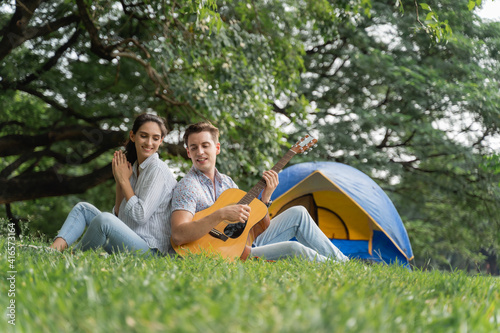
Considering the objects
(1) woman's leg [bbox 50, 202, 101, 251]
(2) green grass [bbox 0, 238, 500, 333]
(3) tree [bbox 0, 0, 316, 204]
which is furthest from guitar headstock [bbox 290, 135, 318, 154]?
(2) green grass [bbox 0, 238, 500, 333]

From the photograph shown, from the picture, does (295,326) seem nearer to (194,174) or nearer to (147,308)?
(147,308)

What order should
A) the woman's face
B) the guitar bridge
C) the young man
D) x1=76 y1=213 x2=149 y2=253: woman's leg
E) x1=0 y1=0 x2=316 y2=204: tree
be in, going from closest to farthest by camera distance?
1. x1=76 y1=213 x2=149 y2=253: woman's leg
2. the young man
3. the guitar bridge
4. the woman's face
5. x1=0 y1=0 x2=316 y2=204: tree

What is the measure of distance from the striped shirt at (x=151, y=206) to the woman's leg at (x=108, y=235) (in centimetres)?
15

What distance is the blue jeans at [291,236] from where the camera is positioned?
3.14 meters

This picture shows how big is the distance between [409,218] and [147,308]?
11147mm

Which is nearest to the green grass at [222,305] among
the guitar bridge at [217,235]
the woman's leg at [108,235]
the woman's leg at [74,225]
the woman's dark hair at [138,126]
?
the woman's leg at [108,235]

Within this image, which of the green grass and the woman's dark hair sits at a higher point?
the woman's dark hair

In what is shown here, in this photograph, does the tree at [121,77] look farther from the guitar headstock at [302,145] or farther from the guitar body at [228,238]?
the guitar body at [228,238]

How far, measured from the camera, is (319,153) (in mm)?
8797

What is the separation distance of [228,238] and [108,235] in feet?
2.46

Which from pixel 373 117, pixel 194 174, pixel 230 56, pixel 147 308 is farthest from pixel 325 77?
pixel 147 308

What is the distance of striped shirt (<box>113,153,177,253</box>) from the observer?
9.71 feet

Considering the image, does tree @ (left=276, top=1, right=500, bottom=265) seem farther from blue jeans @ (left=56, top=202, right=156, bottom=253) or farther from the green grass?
the green grass

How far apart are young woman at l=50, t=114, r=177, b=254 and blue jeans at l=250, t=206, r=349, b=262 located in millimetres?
664
